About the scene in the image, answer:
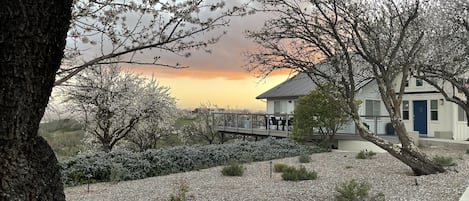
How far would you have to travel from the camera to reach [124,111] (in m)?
17.0

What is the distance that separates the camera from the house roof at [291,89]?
77.1ft

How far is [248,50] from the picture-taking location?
915cm

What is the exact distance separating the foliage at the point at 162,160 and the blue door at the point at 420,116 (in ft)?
29.5

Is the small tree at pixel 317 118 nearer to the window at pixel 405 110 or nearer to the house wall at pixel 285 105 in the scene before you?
the house wall at pixel 285 105

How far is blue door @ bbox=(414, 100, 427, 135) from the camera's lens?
2062cm

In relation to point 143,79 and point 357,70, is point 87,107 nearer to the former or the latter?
point 143,79

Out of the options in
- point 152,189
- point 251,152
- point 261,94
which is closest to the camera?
point 152,189

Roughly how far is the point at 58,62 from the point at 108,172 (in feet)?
27.4

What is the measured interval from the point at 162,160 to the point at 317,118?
25.6ft

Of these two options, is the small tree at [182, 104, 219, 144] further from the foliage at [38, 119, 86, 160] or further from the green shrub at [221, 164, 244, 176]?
the green shrub at [221, 164, 244, 176]

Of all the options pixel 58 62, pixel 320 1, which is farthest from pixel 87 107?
pixel 58 62

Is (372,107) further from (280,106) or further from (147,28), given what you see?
(147,28)

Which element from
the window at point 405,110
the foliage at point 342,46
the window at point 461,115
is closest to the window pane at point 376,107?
the window at point 405,110

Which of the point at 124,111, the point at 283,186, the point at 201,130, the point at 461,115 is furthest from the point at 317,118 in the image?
the point at 201,130
